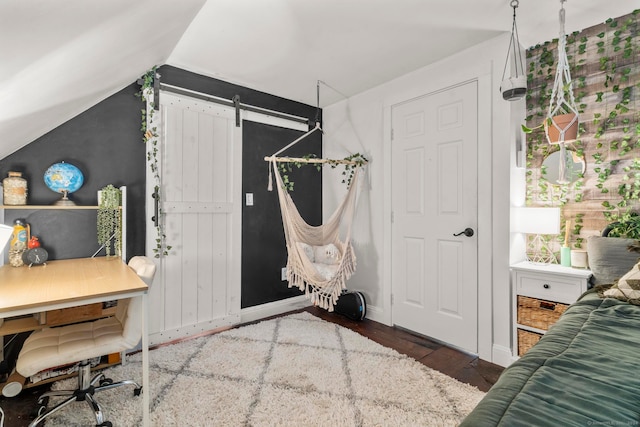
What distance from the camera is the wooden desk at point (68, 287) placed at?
128cm

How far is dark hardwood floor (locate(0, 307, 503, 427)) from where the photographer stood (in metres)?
1.77

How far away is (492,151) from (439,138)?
45 centimetres

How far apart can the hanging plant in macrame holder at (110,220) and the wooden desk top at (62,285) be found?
10.3 inches

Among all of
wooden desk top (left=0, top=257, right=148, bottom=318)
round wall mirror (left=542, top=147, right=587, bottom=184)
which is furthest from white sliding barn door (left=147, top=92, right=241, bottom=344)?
round wall mirror (left=542, top=147, right=587, bottom=184)

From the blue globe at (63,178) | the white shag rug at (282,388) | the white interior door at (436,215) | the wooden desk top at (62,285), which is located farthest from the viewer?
the white interior door at (436,215)

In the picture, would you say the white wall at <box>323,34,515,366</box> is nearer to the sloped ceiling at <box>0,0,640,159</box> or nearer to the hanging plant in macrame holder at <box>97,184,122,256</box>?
the sloped ceiling at <box>0,0,640,159</box>

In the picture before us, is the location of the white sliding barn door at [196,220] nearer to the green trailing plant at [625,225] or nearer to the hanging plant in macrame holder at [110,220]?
the hanging plant in macrame holder at [110,220]

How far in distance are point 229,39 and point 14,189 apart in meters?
1.67

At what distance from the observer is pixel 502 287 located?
88.8 inches

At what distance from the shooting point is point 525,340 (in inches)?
82.4

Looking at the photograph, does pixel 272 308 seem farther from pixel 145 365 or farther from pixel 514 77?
pixel 514 77

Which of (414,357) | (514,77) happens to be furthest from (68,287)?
(514,77)

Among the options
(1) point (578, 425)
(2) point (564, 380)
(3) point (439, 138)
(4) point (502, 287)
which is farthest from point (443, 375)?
(3) point (439, 138)

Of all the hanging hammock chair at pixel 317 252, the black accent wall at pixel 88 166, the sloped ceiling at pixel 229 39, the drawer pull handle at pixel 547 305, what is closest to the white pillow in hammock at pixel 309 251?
the hanging hammock chair at pixel 317 252
